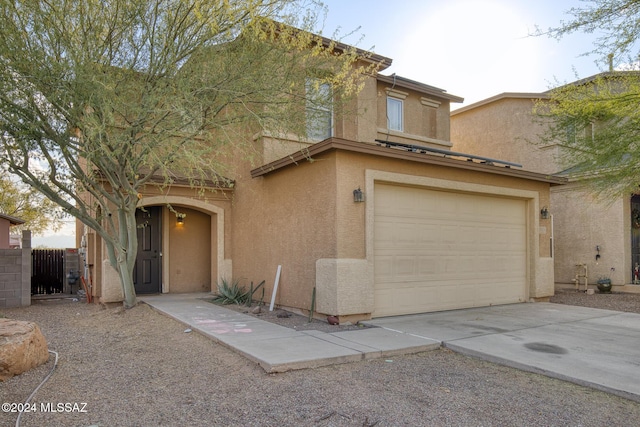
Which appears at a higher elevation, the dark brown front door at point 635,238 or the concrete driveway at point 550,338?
the dark brown front door at point 635,238

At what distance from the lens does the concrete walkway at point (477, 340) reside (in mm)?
5551

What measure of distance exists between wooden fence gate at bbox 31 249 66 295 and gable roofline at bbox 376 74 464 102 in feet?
37.1

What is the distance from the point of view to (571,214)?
1505cm

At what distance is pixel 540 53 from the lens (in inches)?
313

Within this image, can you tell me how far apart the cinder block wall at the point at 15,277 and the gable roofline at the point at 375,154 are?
19.2 ft

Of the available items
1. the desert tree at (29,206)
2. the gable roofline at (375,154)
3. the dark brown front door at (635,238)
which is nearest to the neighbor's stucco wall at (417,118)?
the gable roofline at (375,154)

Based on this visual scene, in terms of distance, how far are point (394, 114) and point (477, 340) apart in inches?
389

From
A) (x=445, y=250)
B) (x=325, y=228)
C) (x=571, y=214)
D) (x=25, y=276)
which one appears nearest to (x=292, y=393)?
(x=325, y=228)

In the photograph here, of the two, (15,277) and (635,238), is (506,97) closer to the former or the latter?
(635,238)

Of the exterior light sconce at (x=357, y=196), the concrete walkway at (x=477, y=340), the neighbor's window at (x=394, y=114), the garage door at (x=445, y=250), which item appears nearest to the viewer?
the concrete walkway at (x=477, y=340)

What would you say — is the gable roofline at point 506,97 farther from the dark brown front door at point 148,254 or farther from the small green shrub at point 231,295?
the dark brown front door at point 148,254

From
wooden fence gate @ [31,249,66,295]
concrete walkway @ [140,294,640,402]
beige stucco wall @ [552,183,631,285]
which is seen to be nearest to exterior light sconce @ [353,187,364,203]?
concrete walkway @ [140,294,640,402]

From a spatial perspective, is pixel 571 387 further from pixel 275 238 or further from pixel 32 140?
pixel 32 140

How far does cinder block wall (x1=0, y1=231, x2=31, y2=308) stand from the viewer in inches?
422
